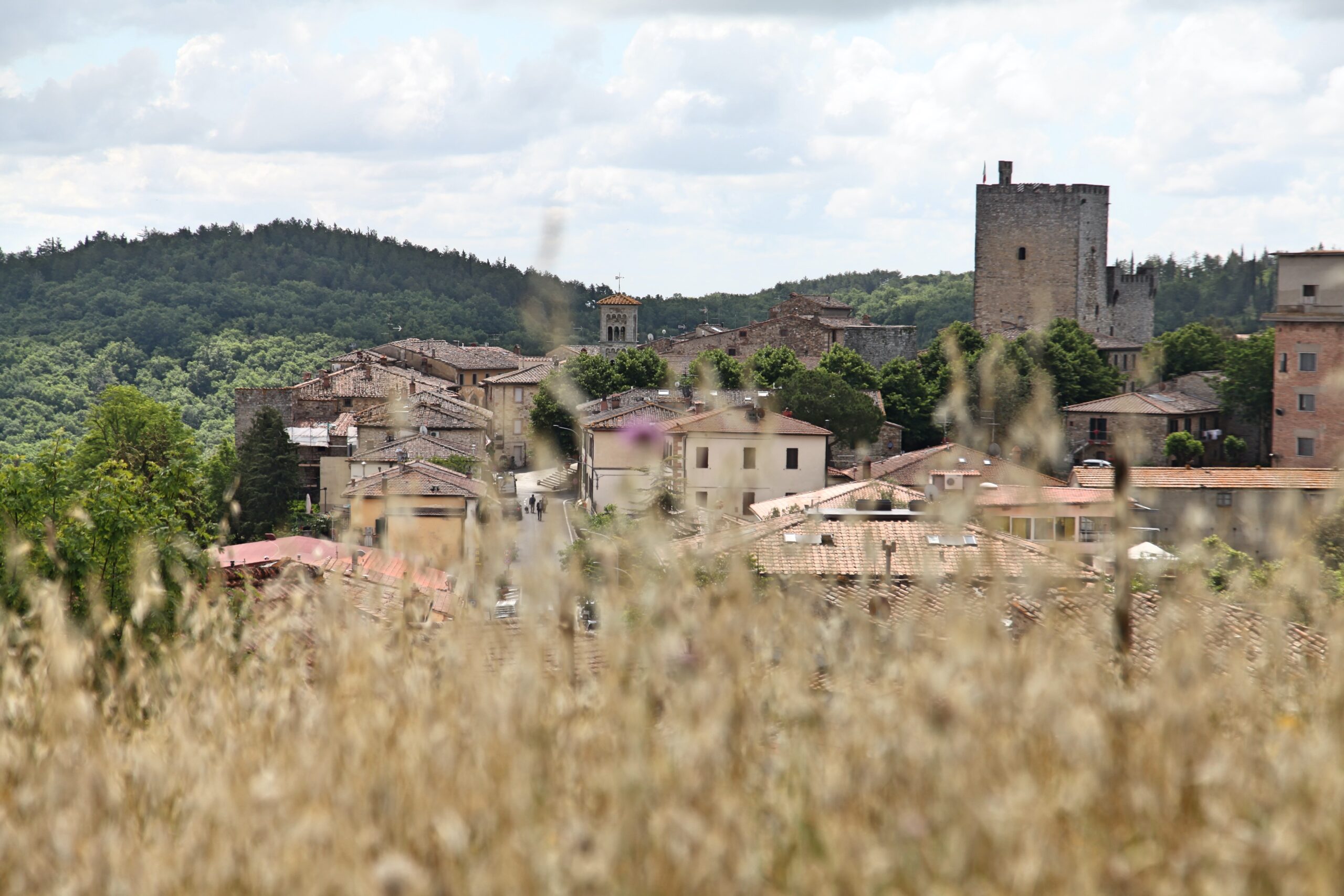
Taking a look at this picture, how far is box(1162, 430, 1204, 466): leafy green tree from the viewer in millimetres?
40469

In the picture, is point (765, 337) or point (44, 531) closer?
point (44, 531)

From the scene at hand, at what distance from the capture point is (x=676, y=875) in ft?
10.6

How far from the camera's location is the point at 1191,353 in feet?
171

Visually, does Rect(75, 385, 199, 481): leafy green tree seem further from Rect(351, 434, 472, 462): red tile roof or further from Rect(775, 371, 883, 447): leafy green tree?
Rect(775, 371, 883, 447): leafy green tree

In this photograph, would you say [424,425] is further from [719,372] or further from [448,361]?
[448,361]

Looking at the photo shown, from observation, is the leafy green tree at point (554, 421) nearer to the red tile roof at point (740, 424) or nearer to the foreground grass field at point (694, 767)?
the red tile roof at point (740, 424)

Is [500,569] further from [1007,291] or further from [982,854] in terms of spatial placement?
[1007,291]

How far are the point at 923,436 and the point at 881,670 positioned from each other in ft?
132

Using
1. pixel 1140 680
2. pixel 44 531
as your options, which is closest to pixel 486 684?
pixel 1140 680

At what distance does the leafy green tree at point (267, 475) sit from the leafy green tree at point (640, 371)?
13.4m

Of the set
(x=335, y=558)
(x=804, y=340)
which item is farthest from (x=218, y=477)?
(x=335, y=558)

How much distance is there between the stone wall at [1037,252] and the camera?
192 ft

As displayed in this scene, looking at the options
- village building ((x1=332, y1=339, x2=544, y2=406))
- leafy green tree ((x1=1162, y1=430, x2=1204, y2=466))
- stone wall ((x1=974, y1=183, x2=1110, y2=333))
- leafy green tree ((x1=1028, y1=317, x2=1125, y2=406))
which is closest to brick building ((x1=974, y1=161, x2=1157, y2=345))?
stone wall ((x1=974, y1=183, x2=1110, y2=333))

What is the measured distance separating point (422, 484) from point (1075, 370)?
25.1m
